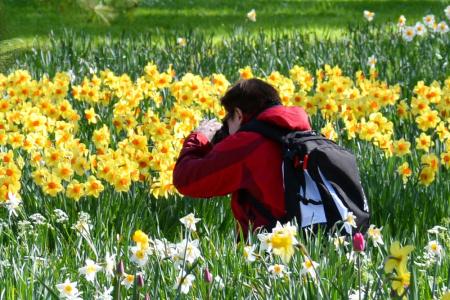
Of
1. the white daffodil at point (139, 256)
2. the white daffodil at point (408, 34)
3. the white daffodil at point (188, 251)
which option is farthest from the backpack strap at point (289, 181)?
the white daffodil at point (408, 34)

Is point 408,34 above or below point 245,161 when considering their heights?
below

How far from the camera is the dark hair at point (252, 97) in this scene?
3760mm

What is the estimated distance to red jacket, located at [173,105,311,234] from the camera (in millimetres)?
3580

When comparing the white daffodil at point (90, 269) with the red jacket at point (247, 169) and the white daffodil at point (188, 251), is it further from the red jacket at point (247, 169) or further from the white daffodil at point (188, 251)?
the red jacket at point (247, 169)

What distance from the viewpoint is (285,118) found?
3574 millimetres

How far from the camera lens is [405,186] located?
4500mm

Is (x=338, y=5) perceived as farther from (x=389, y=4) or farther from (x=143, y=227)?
(x=143, y=227)

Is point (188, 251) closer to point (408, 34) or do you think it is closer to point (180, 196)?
point (180, 196)

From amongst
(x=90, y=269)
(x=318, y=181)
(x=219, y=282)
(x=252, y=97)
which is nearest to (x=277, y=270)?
(x=219, y=282)

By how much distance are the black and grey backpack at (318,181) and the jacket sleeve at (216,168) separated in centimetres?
11

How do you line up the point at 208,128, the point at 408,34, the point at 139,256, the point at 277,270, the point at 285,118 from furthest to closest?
the point at 408,34 → the point at 208,128 → the point at 285,118 → the point at 277,270 → the point at 139,256

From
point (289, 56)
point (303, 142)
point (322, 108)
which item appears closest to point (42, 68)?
point (289, 56)

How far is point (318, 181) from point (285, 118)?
0.86ft

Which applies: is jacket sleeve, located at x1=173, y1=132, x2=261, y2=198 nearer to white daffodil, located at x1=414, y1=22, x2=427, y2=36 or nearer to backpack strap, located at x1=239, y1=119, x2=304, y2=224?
backpack strap, located at x1=239, y1=119, x2=304, y2=224
